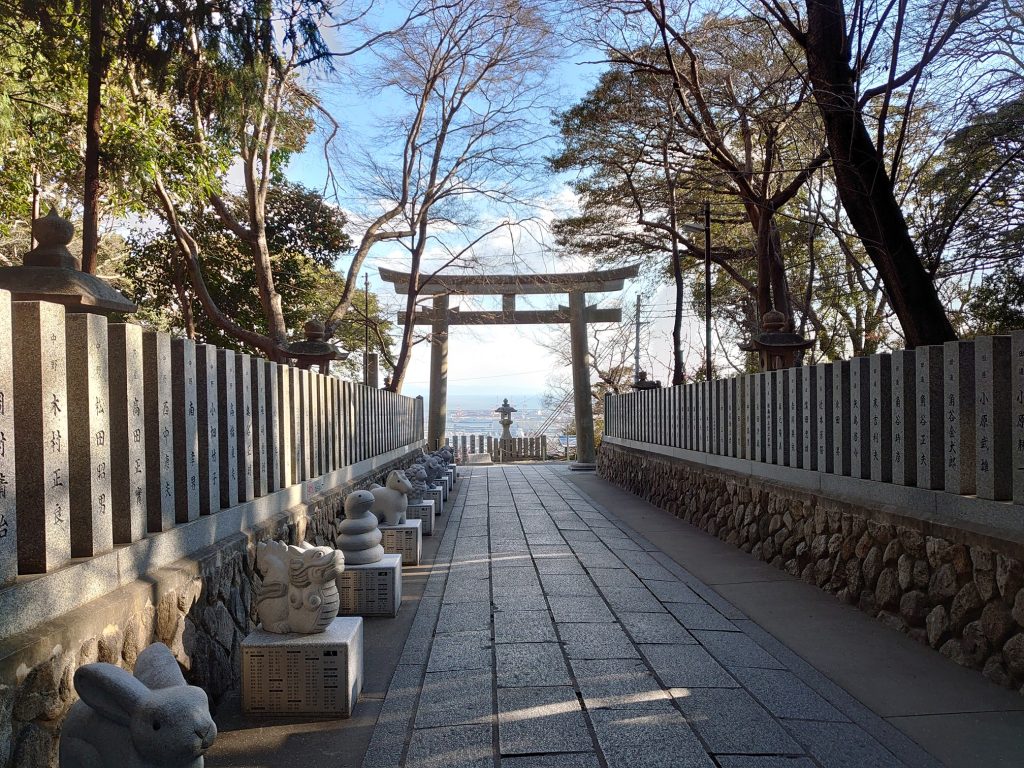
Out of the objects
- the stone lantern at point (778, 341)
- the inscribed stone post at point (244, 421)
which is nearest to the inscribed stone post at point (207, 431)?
the inscribed stone post at point (244, 421)

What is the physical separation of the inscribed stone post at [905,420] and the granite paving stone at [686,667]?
1.61 m

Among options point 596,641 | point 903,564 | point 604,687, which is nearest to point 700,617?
point 596,641

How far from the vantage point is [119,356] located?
9.71 ft

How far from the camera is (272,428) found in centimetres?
504

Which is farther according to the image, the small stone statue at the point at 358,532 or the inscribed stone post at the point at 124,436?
the small stone statue at the point at 358,532

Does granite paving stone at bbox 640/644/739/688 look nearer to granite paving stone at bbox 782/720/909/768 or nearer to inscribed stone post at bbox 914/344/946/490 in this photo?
granite paving stone at bbox 782/720/909/768

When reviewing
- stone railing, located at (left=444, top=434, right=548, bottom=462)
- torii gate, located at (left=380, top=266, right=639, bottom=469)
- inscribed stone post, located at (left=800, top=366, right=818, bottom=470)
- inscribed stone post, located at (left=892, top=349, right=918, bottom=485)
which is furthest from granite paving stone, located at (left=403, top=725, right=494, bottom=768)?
stone railing, located at (left=444, top=434, right=548, bottom=462)

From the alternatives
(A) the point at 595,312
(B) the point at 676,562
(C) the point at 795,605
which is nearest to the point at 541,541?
(B) the point at 676,562

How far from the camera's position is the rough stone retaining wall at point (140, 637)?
2.03m

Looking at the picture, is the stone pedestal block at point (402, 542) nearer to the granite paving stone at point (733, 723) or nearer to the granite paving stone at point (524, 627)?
the granite paving stone at point (524, 627)

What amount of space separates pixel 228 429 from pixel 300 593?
1196mm

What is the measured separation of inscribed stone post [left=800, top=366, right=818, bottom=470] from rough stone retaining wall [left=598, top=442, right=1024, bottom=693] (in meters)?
0.27

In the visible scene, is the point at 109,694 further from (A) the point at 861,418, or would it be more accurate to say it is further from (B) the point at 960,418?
(A) the point at 861,418

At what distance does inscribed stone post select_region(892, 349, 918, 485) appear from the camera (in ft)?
14.9
